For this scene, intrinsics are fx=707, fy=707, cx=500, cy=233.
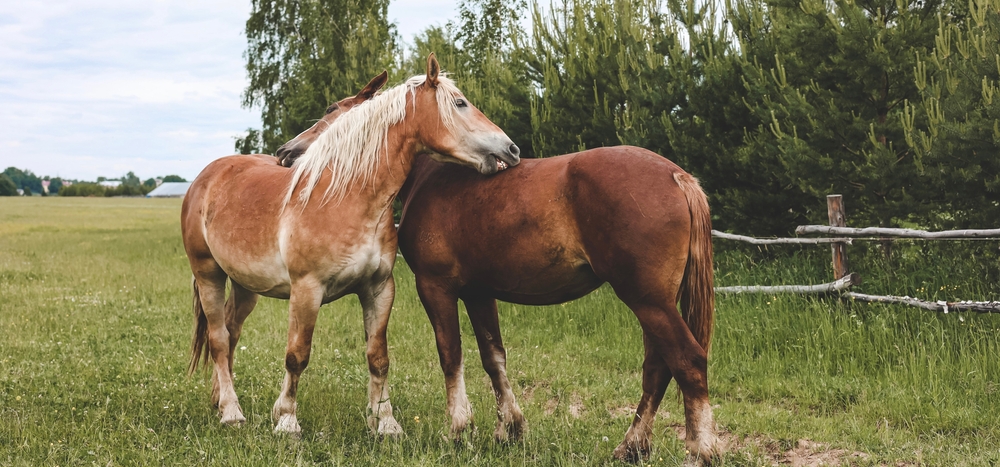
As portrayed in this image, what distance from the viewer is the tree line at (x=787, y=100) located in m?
5.65

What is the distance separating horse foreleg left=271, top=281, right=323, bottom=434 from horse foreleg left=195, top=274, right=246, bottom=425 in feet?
2.11

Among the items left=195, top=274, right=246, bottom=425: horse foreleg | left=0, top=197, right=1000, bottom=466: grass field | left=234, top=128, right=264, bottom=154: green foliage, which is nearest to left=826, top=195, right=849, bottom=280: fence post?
left=0, top=197, right=1000, bottom=466: grass field

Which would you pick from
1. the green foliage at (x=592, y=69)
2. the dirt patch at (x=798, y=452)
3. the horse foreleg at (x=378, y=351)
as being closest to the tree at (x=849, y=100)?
the green foliage at (x=592, y=69)

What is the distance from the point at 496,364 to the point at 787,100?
418 cm

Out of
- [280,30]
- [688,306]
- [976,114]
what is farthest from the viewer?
[280,30]

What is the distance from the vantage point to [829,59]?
6695 millimetres

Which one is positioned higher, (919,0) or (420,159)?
(919,0)

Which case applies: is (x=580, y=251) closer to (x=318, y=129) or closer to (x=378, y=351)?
(x=378, y=351)

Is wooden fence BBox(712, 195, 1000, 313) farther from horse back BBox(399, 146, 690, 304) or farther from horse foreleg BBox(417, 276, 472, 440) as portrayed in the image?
horse foreleg BBox(417, 276, 472, 440)

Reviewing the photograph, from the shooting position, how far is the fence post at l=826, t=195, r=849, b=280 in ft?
21.4

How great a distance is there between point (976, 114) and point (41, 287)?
12182 mm

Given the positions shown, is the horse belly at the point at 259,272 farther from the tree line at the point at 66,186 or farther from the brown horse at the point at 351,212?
the tree line at the point at 66,186

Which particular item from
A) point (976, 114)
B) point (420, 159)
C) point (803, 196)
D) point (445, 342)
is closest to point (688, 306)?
point (445, 342)

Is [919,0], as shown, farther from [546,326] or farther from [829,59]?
[546,326]
